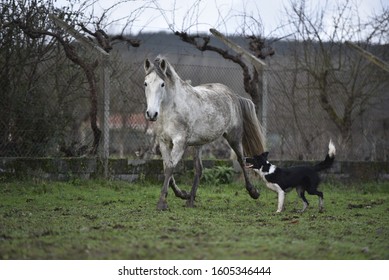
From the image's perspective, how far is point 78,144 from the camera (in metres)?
12.7

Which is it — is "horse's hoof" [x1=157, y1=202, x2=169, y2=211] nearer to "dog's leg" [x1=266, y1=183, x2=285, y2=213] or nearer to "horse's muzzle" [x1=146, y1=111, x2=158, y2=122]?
"horse's muzzle" [x1=146, y1=111, x2=158, y2=122]

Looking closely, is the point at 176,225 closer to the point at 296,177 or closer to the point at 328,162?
the point at 296,177

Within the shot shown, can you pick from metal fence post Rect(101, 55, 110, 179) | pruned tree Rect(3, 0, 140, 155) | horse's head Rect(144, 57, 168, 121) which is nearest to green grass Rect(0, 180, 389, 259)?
metal fence post Rect(101, 55, 110, 179)

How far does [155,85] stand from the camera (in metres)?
9.28

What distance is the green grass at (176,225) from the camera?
6.16 meters

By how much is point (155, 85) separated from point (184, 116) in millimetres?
752

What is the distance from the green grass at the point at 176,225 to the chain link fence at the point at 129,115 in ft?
3.23

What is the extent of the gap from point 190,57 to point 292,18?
109 inches

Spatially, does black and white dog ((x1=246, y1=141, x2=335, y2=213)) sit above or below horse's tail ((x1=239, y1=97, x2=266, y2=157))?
below

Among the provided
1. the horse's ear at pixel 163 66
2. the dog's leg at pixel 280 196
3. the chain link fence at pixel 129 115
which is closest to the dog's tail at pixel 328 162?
the dog's leg at pixel 280 196

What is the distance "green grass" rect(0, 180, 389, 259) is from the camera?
20.2 ft

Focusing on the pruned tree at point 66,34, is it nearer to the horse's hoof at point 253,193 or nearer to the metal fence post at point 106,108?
the metal fence post at point 106,108

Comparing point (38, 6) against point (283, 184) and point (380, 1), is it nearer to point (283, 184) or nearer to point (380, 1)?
point (283, 184)

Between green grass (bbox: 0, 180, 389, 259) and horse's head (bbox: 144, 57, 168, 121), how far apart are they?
141 cm
